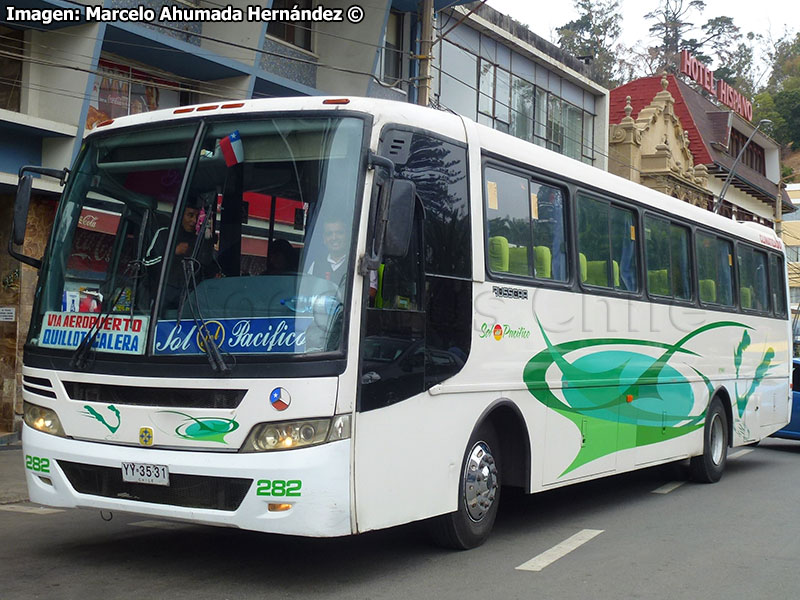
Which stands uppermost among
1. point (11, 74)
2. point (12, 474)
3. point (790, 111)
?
point (790, 111)

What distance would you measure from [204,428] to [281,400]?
52 centimetres

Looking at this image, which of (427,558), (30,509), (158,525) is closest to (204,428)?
(427,558)

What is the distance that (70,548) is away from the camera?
7680 mm

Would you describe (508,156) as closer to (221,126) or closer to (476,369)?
(476,369)

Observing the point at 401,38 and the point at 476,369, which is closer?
the point at 476,369

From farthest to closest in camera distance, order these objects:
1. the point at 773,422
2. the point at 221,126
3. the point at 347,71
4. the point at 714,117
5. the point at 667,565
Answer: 1. the point at 714,117
2. the point at 347,71
3. the point at 773,422
4. the point at 667,565
5. the point at 221,126

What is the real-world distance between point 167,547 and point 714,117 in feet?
159

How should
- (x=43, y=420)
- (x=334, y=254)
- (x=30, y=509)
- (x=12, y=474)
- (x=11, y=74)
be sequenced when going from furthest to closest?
(x=11, y=74) → (x=12, y=474) → (x=30, y=509) → (x=43, y=420) → (x=334, y=254)

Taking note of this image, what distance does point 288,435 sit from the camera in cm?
A: 612

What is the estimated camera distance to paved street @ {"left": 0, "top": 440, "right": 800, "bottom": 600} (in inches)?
256

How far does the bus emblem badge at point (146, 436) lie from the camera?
21.0ft

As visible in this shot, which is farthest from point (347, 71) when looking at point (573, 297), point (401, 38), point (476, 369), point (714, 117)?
point (714, 117)

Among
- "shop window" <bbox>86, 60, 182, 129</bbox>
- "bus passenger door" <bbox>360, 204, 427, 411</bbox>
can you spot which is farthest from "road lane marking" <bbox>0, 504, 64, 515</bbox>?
"shop window" <bbox>86, 60, 182, 129</bbox>

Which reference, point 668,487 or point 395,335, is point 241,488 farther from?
point 668,487
